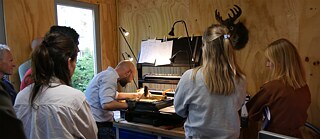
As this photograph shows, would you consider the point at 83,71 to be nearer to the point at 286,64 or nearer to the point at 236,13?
the point at 236,13

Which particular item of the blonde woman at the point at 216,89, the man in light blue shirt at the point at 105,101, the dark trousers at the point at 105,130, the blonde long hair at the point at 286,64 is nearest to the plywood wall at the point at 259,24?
the blonde long hair at the point at 286,64

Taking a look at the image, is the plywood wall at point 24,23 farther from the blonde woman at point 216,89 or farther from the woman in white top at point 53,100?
the blonde woman at point 216,89

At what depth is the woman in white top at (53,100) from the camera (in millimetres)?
1060

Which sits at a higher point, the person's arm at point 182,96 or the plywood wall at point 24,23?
the plywood wall at point 24,23

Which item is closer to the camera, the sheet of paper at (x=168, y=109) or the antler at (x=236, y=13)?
the sheet of paper at (x=168, y=109)

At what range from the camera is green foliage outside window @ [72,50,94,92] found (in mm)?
3125

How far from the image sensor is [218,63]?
1393 millimetres

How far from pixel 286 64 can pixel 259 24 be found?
767 millimetres

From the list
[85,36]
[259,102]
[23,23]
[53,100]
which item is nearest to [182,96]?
[259,102]

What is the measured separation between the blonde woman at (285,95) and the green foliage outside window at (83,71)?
2244 mm

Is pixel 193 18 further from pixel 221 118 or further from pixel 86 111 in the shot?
pixel 86 111

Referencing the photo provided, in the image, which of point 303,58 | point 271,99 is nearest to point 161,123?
point 271,99

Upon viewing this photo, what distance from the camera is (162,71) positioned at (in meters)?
3.04

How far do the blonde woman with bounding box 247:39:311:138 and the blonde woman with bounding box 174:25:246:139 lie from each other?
0.29m
